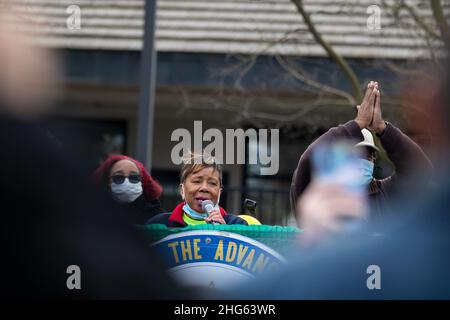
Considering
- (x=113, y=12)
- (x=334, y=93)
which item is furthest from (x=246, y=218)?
(x=334, y=93)

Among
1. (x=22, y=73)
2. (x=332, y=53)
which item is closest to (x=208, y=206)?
(x=22, y=73)

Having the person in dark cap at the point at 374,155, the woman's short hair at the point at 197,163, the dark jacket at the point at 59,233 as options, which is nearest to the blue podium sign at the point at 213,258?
the dark jacket at the point at 59,233

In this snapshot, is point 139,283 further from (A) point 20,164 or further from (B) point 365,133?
(B) point 365,133

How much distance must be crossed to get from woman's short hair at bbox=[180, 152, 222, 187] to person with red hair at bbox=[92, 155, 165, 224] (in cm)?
17

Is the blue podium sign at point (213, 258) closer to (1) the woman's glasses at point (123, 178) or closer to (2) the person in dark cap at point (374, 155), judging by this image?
(2) the person in dark cap at point (374, 155)

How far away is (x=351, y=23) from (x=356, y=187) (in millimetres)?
4430

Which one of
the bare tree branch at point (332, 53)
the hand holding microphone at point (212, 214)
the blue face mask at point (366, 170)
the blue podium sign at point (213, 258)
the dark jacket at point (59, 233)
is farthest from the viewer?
the bare tree branch at point (332, 53)

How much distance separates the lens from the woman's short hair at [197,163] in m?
3.06

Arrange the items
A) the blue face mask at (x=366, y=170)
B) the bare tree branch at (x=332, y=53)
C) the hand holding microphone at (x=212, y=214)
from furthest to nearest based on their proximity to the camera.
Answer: the bare tree branch at (x=332, y=53) < the hand holding microphone at (x=212, y=214) < the blue face mask at (x=366, y=170)

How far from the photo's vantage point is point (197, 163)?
311cm

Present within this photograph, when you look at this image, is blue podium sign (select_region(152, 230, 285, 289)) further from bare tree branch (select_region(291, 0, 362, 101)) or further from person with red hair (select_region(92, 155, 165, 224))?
bare tree branch (select_region(291, 0, 362, 101))

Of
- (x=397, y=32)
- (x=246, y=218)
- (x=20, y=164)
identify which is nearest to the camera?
(x=20, y=164)

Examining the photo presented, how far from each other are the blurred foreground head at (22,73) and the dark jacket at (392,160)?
88 centimetres
